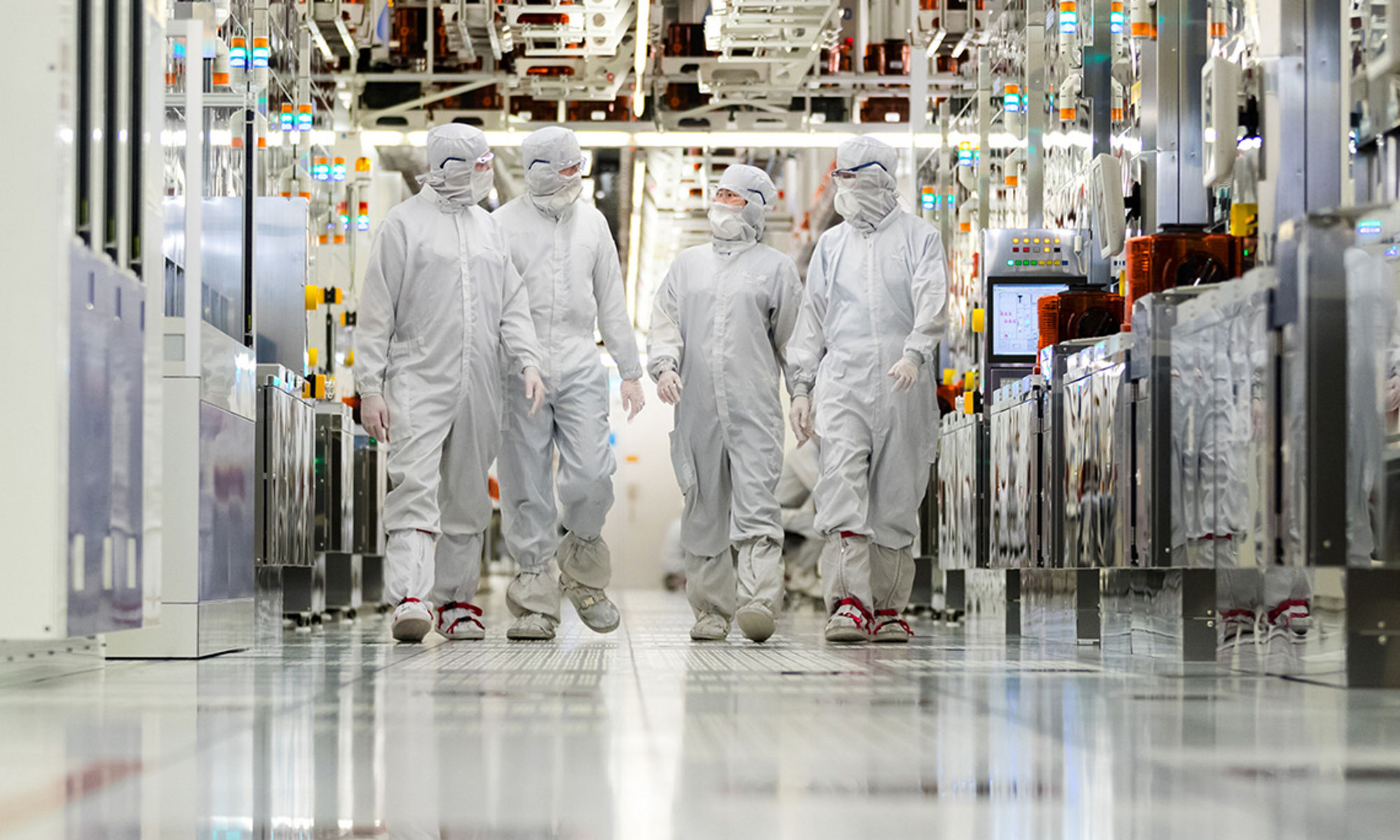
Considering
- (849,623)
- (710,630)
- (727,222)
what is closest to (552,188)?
(727,222)

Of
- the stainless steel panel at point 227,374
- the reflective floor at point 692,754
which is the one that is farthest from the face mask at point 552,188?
the reflective floor at point 692,754

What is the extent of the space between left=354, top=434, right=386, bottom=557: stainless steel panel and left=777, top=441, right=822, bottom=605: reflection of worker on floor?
3907 mm

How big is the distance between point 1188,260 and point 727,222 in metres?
2.02

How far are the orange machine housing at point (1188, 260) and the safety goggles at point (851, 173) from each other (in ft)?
4.85

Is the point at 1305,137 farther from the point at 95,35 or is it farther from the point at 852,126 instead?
the point at 852,126

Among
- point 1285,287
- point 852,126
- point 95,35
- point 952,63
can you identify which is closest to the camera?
point 95,35

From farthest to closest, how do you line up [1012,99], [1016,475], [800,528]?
[800,528] → [1012,99] → [1016,475]

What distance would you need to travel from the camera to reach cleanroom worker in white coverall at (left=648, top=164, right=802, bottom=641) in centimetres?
598

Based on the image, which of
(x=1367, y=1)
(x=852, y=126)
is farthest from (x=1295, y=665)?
(x=852, y=126)

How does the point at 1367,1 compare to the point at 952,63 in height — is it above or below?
below

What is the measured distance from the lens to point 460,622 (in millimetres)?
5934

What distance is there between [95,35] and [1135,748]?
7.49 feet

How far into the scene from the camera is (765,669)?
4.39m

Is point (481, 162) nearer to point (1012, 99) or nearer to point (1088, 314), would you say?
point (1088, 314)
